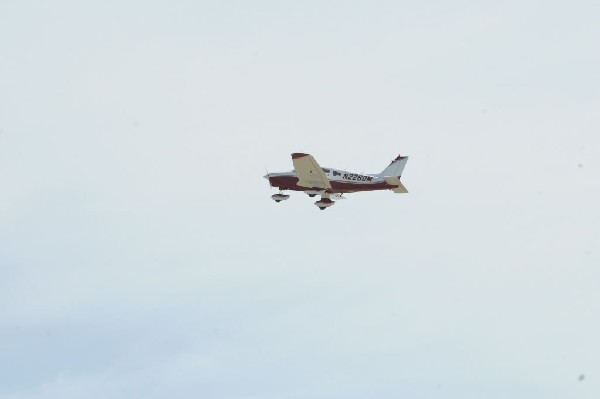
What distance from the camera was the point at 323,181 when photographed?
4348 inches

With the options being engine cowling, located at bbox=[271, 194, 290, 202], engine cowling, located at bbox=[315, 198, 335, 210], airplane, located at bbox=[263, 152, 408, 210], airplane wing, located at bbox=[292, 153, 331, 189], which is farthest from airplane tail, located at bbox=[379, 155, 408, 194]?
engine cowling, located at bbox=[271, 194, 290, 202]

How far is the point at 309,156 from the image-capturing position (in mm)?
107312

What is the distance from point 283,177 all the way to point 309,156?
601cm

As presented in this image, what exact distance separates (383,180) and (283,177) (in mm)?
11524

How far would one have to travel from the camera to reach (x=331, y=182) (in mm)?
111938

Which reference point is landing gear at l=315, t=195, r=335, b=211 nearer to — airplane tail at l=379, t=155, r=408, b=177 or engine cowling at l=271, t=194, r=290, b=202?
engine cowling at l=271, t=194, r=290, b=202

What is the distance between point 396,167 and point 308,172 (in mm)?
14080

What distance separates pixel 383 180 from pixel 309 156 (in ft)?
36.2

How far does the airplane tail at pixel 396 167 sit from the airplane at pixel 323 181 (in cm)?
105

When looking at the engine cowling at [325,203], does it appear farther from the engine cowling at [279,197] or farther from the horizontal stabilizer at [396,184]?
the horizontal stabilizer at [396,184]

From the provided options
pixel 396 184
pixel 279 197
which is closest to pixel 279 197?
pixel 279 197

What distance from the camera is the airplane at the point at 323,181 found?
108625 mm

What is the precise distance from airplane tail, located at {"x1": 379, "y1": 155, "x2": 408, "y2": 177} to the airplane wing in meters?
9.95

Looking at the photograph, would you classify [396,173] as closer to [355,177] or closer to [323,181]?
[355,177]
